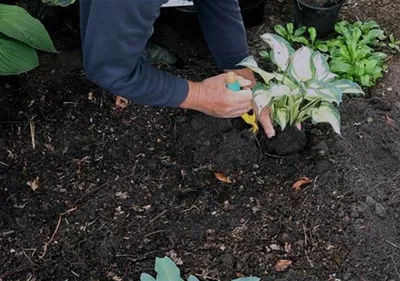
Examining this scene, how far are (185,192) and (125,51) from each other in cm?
71

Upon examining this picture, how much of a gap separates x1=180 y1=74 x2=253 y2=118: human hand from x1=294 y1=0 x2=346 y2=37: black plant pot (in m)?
0.76

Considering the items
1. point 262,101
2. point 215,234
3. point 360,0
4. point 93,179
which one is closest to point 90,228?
point 93,179

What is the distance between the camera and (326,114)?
210 centimetres

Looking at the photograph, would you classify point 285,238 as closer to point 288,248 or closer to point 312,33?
point 288,248

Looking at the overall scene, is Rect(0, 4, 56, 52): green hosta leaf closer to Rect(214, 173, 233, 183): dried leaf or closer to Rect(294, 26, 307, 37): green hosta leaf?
Rect(214, 173, 233, 183): dried leaf

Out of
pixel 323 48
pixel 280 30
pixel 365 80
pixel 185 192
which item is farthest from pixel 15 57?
pixel 365 80

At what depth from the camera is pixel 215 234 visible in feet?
7.13

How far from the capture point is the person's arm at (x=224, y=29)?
2.07 metres

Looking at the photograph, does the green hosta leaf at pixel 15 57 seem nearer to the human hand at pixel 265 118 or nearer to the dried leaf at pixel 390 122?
the human hand at pixel 265 118

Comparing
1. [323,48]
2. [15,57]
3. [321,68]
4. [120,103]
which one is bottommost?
[120,103]

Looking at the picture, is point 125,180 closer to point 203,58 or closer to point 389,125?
point 203,58

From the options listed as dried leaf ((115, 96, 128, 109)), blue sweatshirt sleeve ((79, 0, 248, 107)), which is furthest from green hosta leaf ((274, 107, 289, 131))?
dried leaf ((115, 96, 128, 109))

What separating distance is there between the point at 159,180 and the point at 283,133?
1.40 ft

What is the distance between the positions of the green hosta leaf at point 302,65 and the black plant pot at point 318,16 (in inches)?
22.7
